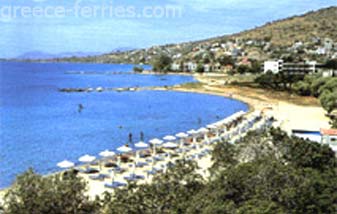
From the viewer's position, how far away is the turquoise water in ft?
93.9

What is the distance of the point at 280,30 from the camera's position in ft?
518

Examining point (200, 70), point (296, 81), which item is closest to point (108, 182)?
point (296, 81)

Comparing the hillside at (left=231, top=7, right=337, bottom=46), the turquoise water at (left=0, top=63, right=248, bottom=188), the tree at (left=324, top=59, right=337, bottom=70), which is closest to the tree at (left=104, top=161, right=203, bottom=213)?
the turquoise water at (left=0, top=63, right=248, bottom=188)

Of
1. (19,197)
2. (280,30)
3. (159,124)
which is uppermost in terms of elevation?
(280,30)

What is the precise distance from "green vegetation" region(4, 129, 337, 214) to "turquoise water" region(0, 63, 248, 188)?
1003 centimetres

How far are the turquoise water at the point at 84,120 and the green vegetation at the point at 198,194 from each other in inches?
395

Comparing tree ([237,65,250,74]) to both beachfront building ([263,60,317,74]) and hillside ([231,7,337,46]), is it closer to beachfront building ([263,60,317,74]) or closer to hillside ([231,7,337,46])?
beachfront building ([263,60,317,74])

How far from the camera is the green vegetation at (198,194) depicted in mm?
11328

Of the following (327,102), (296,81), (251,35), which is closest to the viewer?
(327,102)

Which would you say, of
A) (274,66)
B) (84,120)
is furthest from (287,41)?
(84,120)

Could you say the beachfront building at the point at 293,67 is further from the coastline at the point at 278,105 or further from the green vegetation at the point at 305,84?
the coastline at the point at 278,105

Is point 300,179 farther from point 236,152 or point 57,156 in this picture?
point 57,156

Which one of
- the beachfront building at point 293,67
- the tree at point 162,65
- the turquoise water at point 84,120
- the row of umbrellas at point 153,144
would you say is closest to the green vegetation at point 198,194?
the row of umbrellas at point 153,144

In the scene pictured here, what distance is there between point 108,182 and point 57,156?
8.90m
